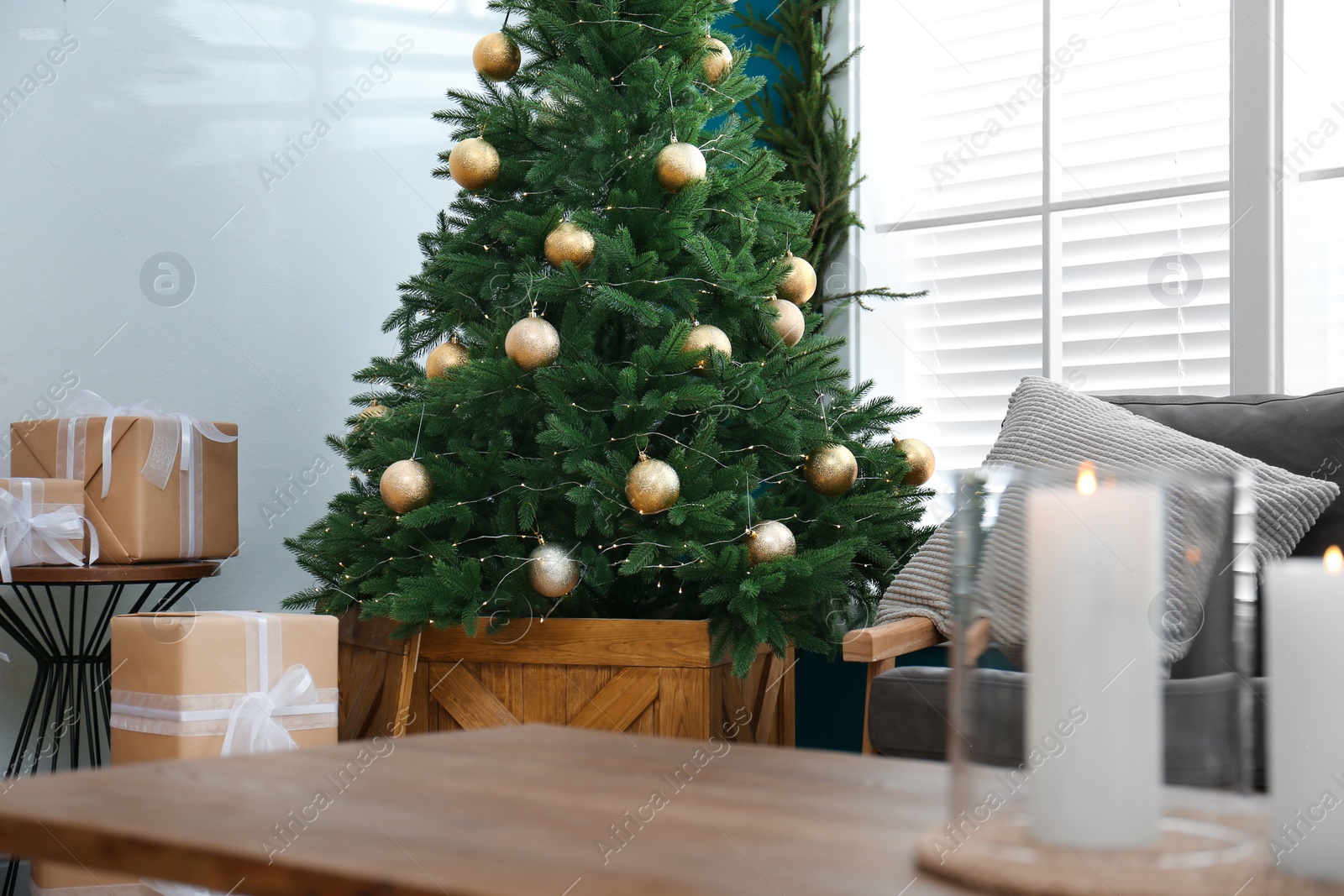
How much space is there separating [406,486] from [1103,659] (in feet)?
5.32

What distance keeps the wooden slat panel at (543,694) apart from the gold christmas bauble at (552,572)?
17 cm

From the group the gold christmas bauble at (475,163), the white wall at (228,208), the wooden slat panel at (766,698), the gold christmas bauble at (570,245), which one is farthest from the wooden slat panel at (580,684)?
the white wall at (228,208)

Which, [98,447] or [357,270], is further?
[357,270]

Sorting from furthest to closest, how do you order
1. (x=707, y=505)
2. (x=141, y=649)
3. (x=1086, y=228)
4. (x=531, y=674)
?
1. (x=1086, y=228)
2. (x=531, y=674)
3. (x=707, y=505)
4. (x=141, y=649)

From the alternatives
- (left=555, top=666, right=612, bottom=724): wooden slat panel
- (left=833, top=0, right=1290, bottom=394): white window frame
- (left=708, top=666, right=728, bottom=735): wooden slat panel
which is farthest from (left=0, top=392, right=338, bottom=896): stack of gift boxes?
(left=833, top=0, right=1290, bottom=394): white window frame

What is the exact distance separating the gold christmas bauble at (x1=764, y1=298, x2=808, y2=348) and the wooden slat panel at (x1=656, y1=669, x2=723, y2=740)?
2.11 feet

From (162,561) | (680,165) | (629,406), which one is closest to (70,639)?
(162,561)

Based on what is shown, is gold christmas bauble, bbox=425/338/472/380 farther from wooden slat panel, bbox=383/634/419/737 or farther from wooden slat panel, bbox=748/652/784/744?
wooden slat panel, bbox=748/652/784/744

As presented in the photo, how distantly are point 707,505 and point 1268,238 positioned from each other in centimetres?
153

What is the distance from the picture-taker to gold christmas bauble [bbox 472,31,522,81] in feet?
7.25

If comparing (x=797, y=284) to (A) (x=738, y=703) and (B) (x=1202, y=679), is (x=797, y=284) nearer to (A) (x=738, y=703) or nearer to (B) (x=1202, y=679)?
(A) (x=738, y=703)

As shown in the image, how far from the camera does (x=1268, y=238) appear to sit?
2.47 m

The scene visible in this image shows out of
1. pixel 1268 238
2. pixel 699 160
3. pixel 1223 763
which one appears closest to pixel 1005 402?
pixel 1268 238

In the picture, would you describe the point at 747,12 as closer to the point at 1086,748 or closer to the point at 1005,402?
the point at 1005,402
